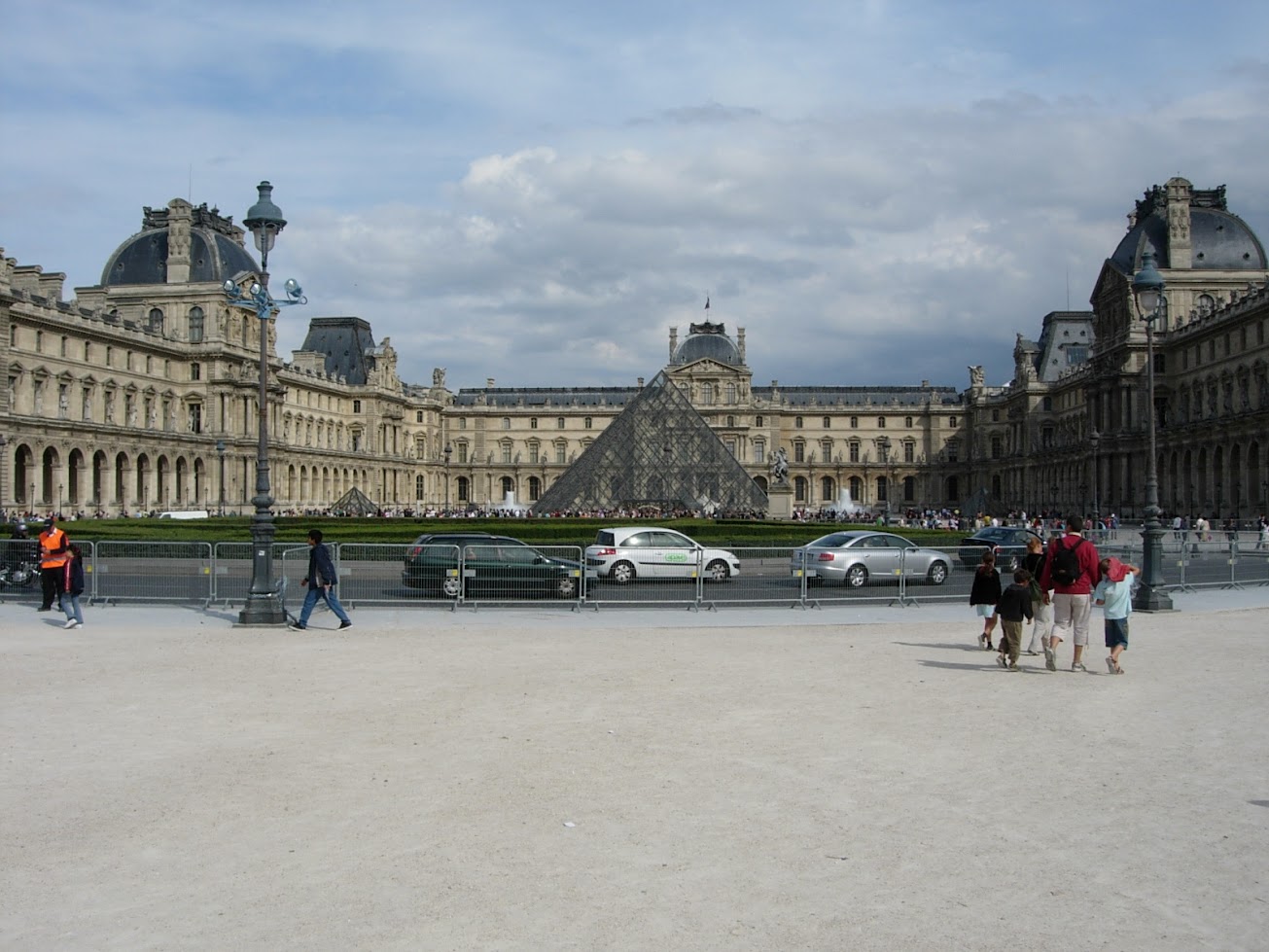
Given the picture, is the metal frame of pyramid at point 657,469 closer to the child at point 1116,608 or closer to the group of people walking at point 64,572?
the group of people walking at point 64,572

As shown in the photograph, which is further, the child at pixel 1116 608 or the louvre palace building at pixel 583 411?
the louvre palace building at pixel 583 411

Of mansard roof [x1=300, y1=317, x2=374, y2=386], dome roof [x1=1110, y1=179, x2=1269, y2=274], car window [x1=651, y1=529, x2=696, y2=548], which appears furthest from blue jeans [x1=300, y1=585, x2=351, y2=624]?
mansard roof [x1=300, y1=317, x2=374, y2=386]

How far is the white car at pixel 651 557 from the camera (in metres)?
17.6

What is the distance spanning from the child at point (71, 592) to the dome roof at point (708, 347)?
77.2 m

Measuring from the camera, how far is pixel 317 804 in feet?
19.9

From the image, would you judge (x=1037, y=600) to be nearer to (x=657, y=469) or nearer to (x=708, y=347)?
(x=657, y=469)

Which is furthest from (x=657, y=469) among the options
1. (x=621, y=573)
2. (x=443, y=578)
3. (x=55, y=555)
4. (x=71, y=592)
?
(x=71, y=592)

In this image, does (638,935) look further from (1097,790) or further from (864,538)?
(864,538)

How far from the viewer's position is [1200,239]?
57906 millimetres

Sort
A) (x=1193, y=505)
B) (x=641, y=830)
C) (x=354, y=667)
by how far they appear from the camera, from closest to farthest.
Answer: (x=641, y=830)
(x=354, y=667)
(x=1193, y=505)

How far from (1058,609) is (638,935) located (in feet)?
25.7

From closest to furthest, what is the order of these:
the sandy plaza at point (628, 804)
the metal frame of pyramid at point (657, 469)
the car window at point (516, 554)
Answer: the sandy plaza at point (628, 804) → the car window at point (516, 554) → the metal frame of pyramid at point (657, 469)

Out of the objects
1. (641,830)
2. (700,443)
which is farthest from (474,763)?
(700,443)

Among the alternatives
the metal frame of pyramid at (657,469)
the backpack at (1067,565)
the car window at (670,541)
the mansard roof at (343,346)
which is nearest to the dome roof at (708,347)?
the mansard roof at (343,346)
